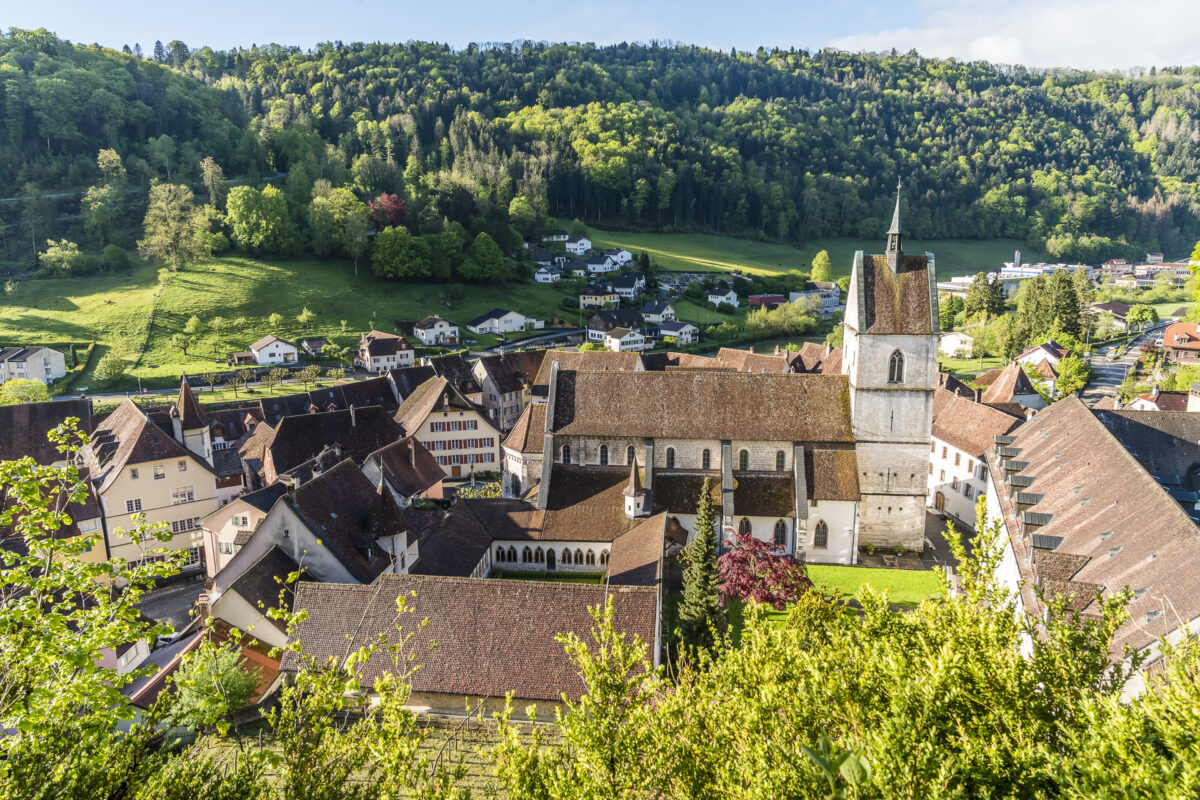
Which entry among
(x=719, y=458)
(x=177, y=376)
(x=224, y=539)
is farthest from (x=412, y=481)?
(x=177, y=376)

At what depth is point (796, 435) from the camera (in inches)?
1754

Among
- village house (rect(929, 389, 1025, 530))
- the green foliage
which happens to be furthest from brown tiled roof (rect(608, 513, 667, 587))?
the green foliage

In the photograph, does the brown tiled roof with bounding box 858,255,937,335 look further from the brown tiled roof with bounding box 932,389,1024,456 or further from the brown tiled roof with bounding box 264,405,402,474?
the brown tiled roof with bounding box 264,405,402,474

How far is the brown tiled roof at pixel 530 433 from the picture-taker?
1972 inches

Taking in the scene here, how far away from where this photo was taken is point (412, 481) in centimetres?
4984

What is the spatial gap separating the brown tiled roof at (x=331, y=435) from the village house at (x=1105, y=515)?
144ft

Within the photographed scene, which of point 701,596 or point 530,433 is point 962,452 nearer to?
point 701,596

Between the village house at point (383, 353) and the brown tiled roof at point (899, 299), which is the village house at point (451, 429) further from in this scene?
the village house at point (383, 353)

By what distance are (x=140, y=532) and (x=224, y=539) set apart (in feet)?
97.6

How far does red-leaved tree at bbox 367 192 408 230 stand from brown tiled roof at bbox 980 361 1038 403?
11065 cm

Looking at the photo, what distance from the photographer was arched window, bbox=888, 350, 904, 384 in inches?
1697

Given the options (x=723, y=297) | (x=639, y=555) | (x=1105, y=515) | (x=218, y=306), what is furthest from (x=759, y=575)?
(x=723, y=297)

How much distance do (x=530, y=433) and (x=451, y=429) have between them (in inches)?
614

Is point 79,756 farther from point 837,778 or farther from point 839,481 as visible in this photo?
point 839,481
